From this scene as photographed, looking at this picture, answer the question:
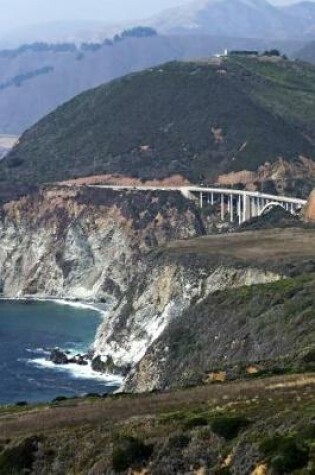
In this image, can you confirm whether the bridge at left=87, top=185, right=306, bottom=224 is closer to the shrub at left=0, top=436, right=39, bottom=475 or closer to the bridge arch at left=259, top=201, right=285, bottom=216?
the bridge arch at left=259, top=201, right=285, bottom=216

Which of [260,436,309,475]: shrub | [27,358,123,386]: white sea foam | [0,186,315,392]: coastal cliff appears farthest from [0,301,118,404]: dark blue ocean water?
[260,436,309,475]: shrub

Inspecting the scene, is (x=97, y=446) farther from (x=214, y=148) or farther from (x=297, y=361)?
(x=214, y=148)

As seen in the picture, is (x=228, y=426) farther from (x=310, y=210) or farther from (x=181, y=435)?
(x=310, y=210)

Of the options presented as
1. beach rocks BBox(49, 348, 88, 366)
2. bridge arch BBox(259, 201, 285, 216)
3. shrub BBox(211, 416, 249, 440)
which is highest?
shrub BBox(211, 416, 249, 440)

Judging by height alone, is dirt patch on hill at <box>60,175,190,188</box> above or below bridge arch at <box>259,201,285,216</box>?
below

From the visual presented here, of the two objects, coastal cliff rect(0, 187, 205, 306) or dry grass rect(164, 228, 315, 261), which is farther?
coastal cliff rect(0, 187, 205, 306)

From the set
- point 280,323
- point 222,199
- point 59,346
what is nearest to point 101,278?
point 222,199

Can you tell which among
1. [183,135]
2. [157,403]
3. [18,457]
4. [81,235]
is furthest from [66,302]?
[18,457]
